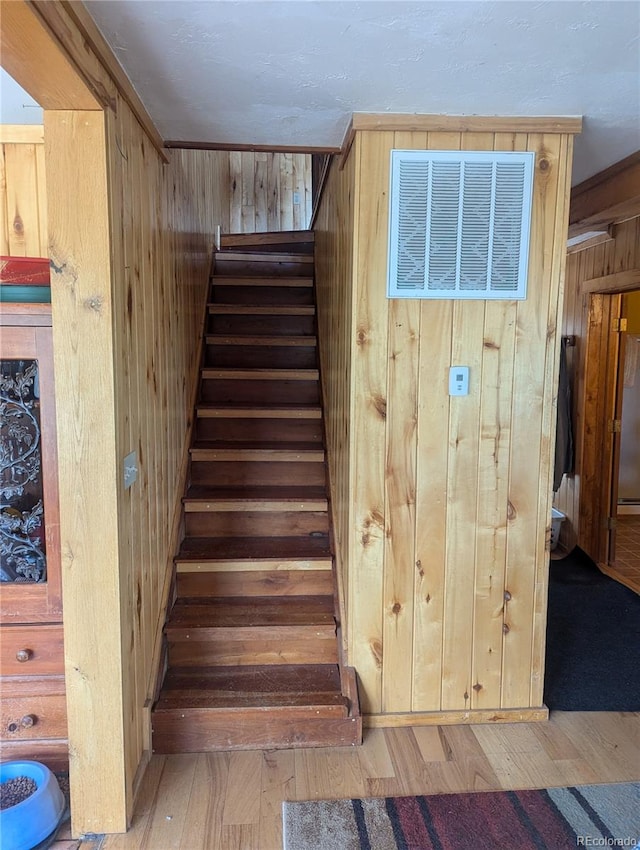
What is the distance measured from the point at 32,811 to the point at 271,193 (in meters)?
5.04

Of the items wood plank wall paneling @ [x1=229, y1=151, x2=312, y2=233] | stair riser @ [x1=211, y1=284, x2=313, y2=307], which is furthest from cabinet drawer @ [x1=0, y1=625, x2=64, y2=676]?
wood plank wall paneling @ [x1=229, y1=151, x2=312, y2=233]

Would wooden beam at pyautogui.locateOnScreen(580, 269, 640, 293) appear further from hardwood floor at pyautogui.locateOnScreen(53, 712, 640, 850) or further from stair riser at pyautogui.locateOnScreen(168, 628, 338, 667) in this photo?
stair riser at pyautogui.locateOnScreen(168, 628, 338, 667)

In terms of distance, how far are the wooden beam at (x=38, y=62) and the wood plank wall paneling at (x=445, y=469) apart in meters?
0.92

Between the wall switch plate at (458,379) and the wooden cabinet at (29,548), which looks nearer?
the wooden cabinet at (29,548)

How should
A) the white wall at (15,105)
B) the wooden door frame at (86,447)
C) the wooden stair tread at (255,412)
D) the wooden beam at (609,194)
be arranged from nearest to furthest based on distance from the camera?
the wooden door frame at (86,447) < the white wall at (15,105) < the wooden beam at (609,194) < the wooden stair tread at (255,412)

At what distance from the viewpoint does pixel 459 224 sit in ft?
6.54

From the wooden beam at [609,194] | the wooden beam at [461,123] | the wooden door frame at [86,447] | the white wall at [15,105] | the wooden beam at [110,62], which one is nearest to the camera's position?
the wooden beam at [110,62]

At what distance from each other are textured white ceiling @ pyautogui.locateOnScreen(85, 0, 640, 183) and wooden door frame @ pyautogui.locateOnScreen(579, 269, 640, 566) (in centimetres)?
191

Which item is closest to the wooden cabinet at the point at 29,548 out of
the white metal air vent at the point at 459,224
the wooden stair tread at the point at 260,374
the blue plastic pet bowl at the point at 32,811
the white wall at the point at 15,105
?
the blue plastic pet bowl at the point at 32,811

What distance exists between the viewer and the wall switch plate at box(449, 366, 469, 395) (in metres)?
2.06

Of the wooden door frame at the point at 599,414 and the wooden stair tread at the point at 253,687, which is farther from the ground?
the wooden door frame at the point at 599,414

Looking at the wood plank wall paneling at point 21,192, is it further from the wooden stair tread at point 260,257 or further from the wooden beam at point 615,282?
the wooden beam at point 615,282

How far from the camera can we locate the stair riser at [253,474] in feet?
9.17

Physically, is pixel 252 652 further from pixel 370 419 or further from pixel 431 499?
pixel 370 419
